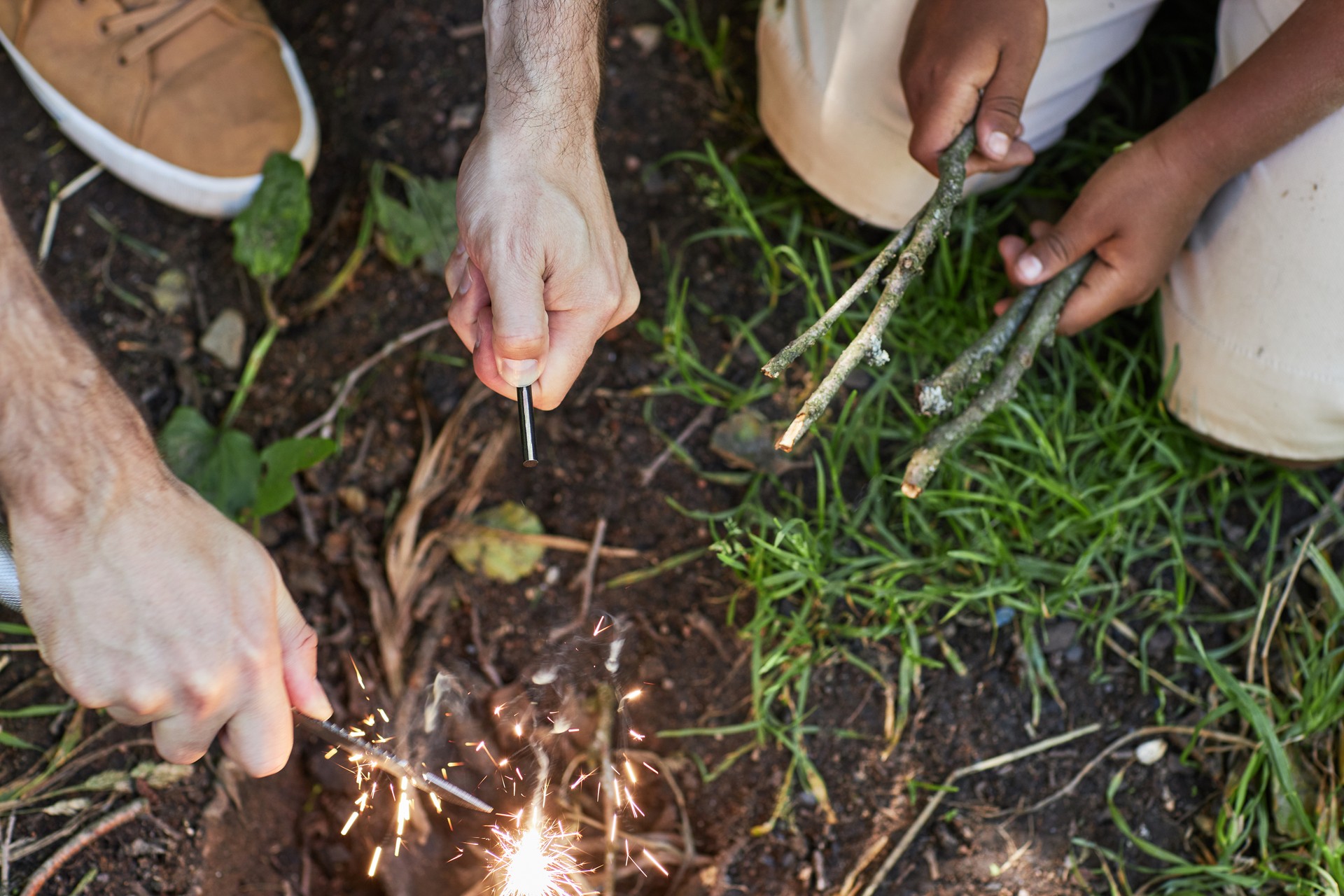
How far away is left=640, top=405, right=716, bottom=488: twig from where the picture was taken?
6.91 ft

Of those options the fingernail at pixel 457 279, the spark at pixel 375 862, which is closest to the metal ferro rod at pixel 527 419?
the fingernail at pixel 457 279

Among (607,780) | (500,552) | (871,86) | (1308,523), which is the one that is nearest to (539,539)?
(500,552)

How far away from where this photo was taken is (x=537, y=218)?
4.94 ft

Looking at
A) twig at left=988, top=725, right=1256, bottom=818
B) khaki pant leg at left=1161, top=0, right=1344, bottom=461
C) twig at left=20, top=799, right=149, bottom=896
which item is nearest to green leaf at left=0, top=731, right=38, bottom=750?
twig at left=20, top=799, right=149, bottom=896

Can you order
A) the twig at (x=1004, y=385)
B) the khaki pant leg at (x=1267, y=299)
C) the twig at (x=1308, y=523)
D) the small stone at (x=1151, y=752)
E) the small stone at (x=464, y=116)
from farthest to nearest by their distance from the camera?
the small stone at (x=464, y=116)
the twig at (x=1308, y=523)
the small stone at (x=1151, y=752)
the khaki pant leg at (x=1267, y=299)
the twig at (x=1004, y=385)

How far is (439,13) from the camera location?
2451 mm

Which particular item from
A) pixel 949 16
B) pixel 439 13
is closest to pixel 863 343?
pixel 949 16

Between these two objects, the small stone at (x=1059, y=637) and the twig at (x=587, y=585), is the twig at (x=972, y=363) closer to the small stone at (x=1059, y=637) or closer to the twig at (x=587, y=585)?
the small stone at (x=1059, y=637)

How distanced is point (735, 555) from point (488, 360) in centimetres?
69

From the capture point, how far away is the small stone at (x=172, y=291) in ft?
7.29

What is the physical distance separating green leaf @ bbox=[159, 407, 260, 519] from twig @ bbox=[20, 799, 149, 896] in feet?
1.91

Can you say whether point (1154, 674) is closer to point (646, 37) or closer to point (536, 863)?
point (536, 863)

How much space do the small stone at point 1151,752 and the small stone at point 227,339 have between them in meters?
2.14

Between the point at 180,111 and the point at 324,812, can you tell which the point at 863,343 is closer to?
the point at 324,812
